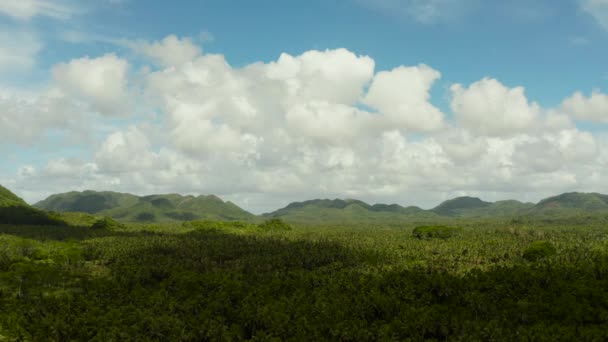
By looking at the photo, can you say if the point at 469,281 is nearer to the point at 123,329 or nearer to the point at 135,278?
the point at 123,329

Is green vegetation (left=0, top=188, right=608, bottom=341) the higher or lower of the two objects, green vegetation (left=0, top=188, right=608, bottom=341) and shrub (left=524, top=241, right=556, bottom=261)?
the lower

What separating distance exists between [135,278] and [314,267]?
56.1 m

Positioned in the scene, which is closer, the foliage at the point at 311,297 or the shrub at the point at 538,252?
the foliage at the point at 311,297

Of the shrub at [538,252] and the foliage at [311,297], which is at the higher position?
the shrub at [538,252]

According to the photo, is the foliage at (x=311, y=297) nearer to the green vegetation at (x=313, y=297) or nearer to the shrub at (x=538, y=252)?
the green vegetation at (x=313, y=297)

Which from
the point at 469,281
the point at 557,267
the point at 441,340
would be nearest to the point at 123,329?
the point at 441,340

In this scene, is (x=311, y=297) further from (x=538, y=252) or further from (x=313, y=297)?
(x=538, y=252)

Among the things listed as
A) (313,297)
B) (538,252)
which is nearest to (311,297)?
(313,297)

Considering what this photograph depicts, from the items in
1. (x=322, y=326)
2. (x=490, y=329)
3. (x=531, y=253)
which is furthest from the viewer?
(x=531, y=253)

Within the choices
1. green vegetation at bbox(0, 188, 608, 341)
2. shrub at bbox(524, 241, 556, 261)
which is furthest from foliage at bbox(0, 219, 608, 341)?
shrub at bbox(524, 241, 556, 261)

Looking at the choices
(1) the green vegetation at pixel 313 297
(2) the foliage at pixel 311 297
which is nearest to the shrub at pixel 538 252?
(1) the green vegetation at pixel 313 297

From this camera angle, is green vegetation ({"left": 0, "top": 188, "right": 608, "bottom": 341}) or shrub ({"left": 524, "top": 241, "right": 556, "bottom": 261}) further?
shrub ({"left": 524, "top": 241, "right": 556, "bottom": 261})

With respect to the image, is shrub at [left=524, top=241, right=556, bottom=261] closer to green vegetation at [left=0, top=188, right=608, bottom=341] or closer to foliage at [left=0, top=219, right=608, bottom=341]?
green vegetation at [left=0, top=188, right=608, bottom=341]

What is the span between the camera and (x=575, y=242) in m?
173
